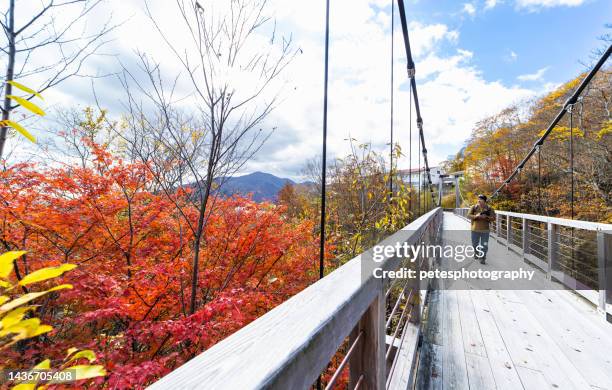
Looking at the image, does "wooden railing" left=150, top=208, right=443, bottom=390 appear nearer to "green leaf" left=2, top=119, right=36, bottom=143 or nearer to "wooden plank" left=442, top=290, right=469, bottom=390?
"green leaf" left=2, top=119, right=36, bottom=143

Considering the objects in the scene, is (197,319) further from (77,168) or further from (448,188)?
(448,188)

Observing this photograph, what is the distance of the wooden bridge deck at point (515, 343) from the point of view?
1420 millimetres

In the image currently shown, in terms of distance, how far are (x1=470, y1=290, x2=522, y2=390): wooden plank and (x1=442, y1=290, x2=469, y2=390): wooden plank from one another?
147mm

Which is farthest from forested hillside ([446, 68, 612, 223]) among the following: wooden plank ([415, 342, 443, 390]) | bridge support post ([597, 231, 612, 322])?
wooden plank ([415, 342, 443, 390])

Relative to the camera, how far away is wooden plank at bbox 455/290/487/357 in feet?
5.56

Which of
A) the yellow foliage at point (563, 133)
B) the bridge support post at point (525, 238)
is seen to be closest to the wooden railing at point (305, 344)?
the bridge support post at point (525, 238)

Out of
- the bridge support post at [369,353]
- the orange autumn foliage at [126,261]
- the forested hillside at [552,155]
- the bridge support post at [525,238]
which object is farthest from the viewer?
the forested hillside at [552,155]

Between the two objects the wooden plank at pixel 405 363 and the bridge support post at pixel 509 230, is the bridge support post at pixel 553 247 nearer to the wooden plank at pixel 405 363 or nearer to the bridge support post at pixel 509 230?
the bridge support post at pixel 509 230

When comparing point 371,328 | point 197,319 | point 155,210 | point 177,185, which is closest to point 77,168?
point 155,210

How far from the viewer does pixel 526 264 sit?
367cm

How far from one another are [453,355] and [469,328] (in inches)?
17.3

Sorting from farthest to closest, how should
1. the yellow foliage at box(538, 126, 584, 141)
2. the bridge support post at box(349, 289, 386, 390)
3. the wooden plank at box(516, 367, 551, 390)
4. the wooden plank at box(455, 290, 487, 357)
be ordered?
1. the yellow foliage at box(538, 126, 584, 141)
2. the wooden plank at box(455, 290, 487, 357)
3. the wooden plank at box(516, 367, 551, 390)
4. the bridge support post at box(349, 289, 386, 390)

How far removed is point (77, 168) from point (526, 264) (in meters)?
6.13

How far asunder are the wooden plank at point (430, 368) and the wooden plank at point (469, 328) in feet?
0.67
